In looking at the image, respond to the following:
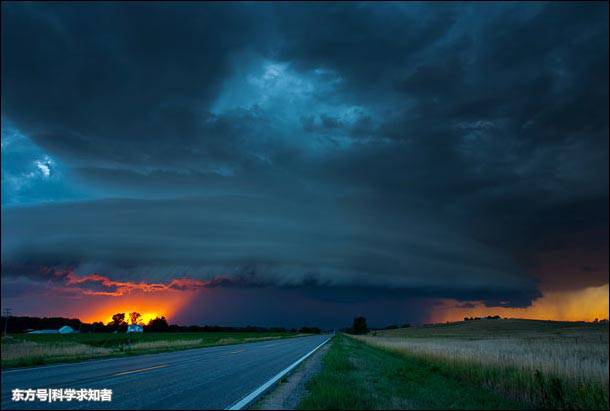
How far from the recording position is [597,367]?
51.6 feet

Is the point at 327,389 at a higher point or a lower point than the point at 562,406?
higher

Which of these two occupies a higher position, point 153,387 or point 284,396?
point 153,387

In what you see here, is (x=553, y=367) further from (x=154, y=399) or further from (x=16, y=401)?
(x=16, y=401)

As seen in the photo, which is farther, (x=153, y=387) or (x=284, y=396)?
(x=153, y=387)

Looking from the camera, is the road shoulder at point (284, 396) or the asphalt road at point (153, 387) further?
the road shoulder at point (284, 396)

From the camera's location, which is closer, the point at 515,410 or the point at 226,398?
the point at 515,410

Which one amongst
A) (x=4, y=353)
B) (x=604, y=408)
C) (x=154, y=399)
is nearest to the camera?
(x=154, y=399)

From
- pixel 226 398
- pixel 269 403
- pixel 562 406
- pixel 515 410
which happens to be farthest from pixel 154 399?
pixel 562 406

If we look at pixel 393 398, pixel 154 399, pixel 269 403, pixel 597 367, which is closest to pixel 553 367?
pixel 597 367

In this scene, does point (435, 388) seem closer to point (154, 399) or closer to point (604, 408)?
point (604, 408)

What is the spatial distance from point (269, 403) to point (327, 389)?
164 centimetres

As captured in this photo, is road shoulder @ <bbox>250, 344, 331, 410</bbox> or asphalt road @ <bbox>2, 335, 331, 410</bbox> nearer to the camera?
asphalt road @ <bbox>2, 335, 331, 410</bbox>

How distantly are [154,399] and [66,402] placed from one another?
1815 millimetres

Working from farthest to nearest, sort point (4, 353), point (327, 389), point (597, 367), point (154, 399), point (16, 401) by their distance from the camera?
point (4, 353)
point (597, 367)
point (327, 389)
point (154, 399)
point (16, 401)
